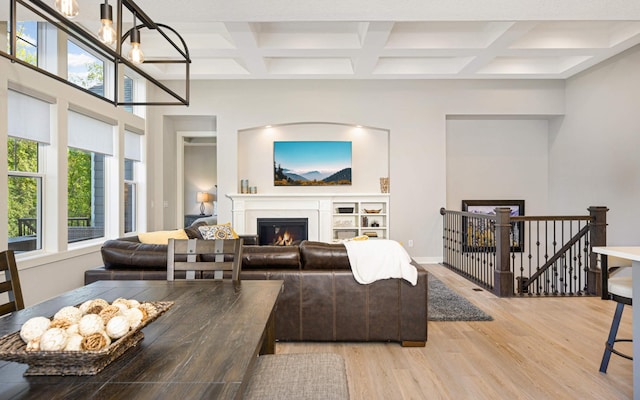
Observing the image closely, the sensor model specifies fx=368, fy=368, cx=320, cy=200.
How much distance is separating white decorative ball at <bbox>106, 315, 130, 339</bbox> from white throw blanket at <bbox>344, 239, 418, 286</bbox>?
6.35ft

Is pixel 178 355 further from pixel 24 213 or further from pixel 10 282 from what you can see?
pixel 24 213

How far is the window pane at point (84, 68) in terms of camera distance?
4512 mm

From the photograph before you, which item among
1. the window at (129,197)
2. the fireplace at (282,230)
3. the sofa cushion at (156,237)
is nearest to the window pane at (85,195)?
the window at (129,197)

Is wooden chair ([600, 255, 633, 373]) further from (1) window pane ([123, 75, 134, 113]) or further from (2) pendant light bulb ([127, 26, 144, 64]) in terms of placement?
(1) window pane ([123, 75, 134, 113])

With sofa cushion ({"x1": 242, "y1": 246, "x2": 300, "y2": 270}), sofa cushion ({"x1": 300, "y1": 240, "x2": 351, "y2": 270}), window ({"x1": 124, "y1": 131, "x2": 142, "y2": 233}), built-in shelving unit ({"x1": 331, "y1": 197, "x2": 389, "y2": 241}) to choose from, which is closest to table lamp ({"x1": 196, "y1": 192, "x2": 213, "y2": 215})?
window ({"x1": 124, "y1": 131, "x2": 142, "y2": 233})

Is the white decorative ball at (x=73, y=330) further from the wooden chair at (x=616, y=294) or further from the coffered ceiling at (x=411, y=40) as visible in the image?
the coffered ceiling at (x=411, y=40)

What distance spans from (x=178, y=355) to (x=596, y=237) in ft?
16.4

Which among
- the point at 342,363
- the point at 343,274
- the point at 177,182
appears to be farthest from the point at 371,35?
the point at 177,182

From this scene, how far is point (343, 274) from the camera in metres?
2.86

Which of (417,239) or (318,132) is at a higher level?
(318,132)

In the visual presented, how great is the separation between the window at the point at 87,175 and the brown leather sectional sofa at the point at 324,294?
2.21 metres

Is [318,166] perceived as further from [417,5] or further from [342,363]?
[342,363]

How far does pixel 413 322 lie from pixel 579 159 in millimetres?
5266

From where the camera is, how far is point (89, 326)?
105 centimetres
